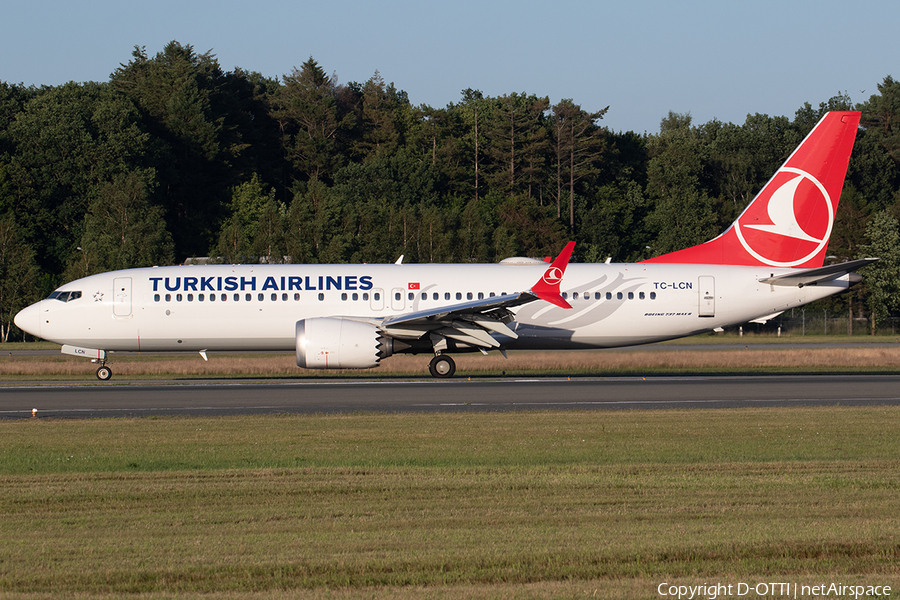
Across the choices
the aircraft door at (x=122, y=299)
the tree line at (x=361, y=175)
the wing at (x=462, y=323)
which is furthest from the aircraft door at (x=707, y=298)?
the tree line at (x=361, y=175)

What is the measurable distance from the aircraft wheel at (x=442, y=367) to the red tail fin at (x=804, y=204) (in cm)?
807

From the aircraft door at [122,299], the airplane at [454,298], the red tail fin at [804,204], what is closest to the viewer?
the airplane at [454,298]

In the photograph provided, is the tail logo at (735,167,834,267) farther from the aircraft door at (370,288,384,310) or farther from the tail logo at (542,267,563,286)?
the aircraft door at (370,288,384,310)

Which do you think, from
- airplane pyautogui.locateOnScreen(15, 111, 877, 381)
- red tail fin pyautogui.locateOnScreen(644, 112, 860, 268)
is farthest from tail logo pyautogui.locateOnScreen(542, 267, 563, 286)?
red tail fin pyautogui.locateOnScreen(644, 112, 860, 268)

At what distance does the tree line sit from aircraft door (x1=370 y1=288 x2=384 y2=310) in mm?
28982

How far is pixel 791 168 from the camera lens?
27.5m

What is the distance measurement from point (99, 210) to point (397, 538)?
62.2m

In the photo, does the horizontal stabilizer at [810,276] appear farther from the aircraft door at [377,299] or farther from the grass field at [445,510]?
the aircraft door at [377,299]

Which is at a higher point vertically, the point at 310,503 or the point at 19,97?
the point at 19,97

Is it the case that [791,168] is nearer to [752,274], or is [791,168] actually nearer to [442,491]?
[752,274]

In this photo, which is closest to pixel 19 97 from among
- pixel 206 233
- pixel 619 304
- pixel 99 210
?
pixel 206 233

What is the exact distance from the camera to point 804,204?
27.3 meters

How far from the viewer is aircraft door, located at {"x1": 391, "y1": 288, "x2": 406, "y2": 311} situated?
26281 millimetres

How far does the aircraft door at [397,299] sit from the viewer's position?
1035 inches
